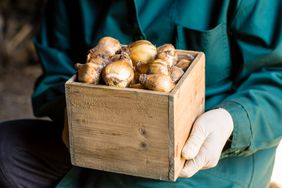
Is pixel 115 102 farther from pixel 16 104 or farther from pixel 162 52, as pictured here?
pixel 16 104

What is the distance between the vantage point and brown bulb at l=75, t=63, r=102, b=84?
3.61 ft

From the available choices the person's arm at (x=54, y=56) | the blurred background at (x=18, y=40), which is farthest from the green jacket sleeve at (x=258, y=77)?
the blurred background at (x=18, y=40)

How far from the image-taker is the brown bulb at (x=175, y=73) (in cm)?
110

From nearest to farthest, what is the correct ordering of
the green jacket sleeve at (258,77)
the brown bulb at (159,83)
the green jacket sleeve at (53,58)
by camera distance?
the brown bulb at (159,83)
the green jacket sleeve at (258,77)
the green jacket sleeve at (53,58)

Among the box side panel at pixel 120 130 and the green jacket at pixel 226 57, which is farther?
the green jacket at pixel 226 57

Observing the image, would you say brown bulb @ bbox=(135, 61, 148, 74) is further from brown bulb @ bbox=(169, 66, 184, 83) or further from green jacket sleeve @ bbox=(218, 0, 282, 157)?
green jacket sleeve @ bbox=(218, 0, 282, 157)

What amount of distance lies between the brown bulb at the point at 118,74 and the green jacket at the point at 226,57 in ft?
0.87

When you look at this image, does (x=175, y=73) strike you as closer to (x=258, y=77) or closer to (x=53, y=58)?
(x=258, y=77)

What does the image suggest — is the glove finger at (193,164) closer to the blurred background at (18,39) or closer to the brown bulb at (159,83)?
the brown bulb at (159,83)

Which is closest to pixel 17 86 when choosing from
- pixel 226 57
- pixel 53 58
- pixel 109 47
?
pixel 53 58

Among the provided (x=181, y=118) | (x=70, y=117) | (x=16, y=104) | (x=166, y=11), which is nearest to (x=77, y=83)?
(x=70, y=117)

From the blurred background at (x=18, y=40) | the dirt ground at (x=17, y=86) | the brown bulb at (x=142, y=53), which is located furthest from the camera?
the blurred background at (x=18, y=40)

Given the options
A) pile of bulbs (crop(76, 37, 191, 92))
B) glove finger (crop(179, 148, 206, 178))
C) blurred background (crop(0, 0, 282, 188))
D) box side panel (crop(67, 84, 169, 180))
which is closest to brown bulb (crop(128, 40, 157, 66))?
pile of bulbs (crop(76, 37, 191, 92))

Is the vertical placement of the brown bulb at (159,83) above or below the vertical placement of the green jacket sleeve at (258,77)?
above
